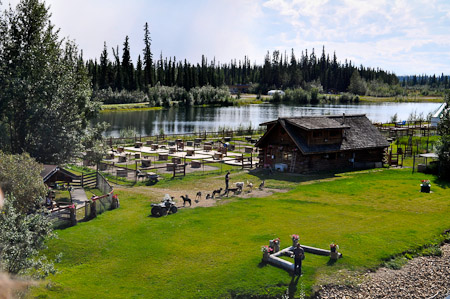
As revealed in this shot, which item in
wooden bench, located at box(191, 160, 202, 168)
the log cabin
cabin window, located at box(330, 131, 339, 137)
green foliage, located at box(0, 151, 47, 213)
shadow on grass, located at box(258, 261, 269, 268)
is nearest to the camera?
shadow on grass, located at box(258, 261, 269, 268)

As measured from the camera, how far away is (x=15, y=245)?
44.5 ft

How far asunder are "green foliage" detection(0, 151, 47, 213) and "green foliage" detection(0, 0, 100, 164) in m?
10.3

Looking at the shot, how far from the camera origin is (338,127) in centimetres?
4309

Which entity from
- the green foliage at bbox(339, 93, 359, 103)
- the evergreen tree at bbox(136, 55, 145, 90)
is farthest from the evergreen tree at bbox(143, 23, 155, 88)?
the green foliage at bbox(339, 93, 359, 103)

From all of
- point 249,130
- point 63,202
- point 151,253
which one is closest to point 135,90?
point 249,130

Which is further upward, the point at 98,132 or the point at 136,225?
the point at 98,132

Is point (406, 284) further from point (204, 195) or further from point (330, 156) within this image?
point (330, 156)

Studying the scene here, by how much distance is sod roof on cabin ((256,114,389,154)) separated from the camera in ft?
136

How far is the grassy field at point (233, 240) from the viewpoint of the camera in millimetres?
17766

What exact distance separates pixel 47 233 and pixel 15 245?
3.15 metres

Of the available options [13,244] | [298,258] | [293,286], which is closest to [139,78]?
[298,258]

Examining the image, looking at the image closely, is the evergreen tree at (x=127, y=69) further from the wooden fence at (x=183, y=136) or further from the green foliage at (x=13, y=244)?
the green foliage at (x=13, y=244)

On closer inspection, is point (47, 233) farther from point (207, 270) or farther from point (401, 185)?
point (401, 185)

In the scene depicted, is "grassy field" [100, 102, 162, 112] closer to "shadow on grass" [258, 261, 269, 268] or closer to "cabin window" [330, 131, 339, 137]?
"cabin window" [330, 131, 339, 137]
